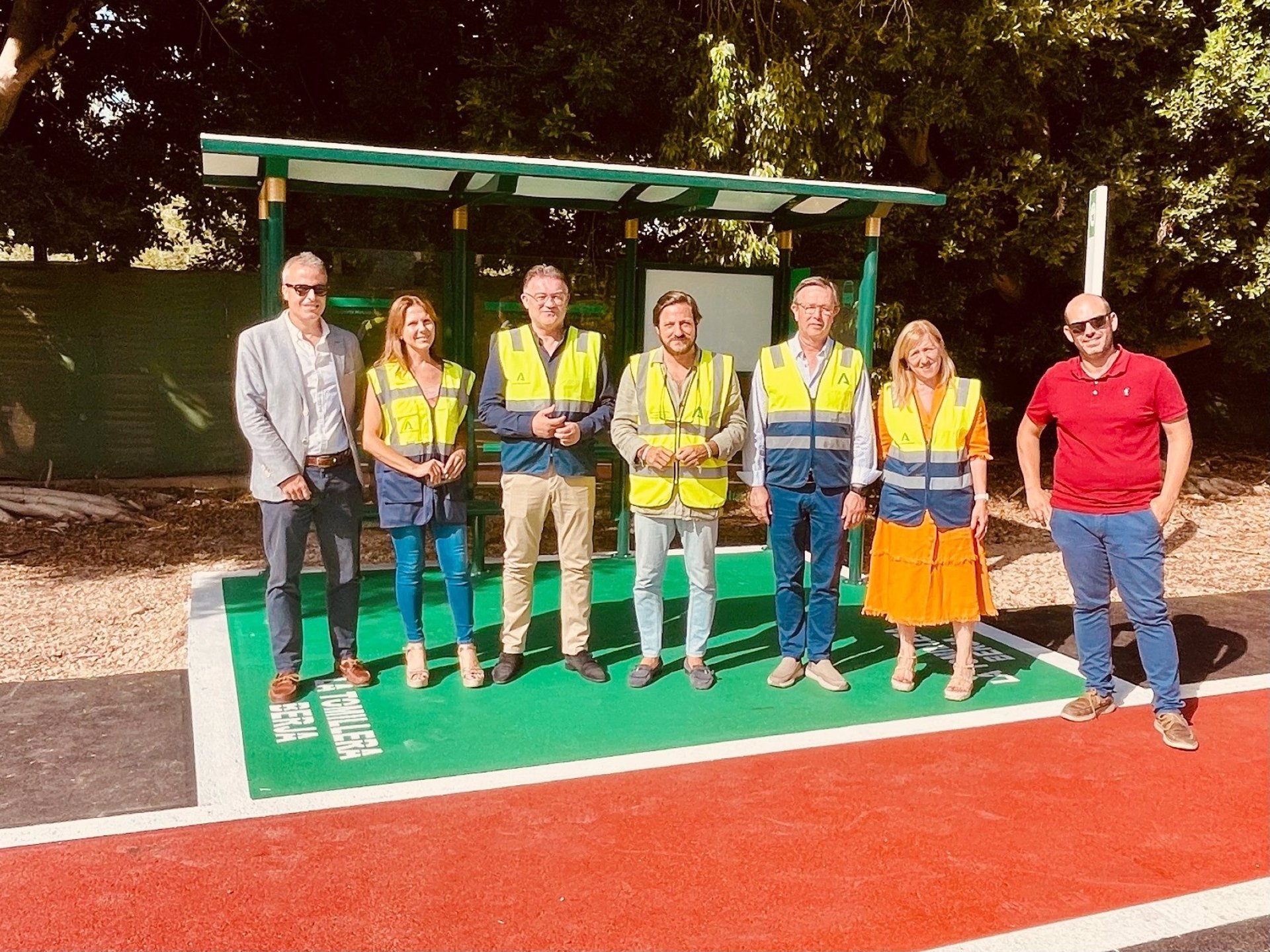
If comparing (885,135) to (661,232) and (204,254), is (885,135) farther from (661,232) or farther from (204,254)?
(204,254)

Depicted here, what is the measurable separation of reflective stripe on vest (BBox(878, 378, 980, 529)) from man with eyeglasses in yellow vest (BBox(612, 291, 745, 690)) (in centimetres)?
77

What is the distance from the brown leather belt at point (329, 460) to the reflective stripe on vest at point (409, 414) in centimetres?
21

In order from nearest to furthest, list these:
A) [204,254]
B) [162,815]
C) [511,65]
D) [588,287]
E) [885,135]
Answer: [162,815]
[588,287]
[511,65]
[885,135]
[204,254]

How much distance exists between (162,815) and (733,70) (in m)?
7.34

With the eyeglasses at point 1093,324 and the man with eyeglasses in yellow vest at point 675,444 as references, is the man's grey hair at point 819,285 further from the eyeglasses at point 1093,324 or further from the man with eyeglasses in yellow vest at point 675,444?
the eyeglasses at point 1093,324

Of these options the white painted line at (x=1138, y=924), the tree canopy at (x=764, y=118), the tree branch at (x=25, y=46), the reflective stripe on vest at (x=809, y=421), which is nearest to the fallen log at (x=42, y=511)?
the tree canopy at (x=764, y=118)

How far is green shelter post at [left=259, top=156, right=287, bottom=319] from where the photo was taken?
6.24m

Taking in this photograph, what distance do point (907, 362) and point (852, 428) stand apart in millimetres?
414

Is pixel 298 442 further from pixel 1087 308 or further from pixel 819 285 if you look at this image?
pixel 1087 308

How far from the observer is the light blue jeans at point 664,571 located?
17.7 feet

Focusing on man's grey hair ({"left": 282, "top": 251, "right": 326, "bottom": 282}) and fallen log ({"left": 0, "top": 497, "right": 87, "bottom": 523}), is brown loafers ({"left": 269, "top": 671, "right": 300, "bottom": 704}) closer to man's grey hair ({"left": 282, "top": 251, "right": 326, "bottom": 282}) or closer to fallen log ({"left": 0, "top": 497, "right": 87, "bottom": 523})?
man's grey hair ({"left": 282, "top": 251, "right": 326, "bottom": 282})

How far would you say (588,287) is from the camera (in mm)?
8352

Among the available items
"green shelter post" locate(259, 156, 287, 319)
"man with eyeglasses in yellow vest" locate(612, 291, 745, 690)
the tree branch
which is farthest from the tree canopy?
"man with eyeglasses in yellow vest" locate(612, 291, 745, 690)

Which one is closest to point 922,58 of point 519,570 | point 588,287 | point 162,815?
point 588,287
